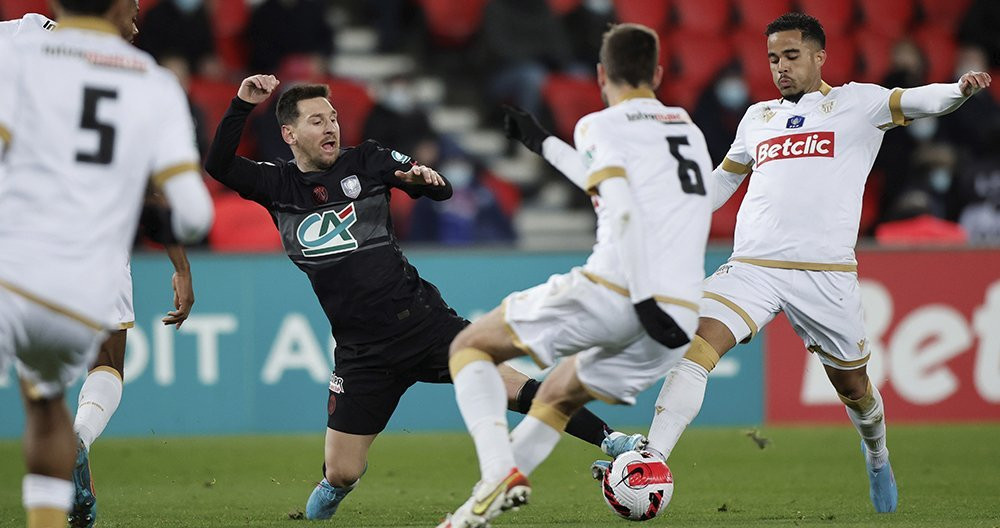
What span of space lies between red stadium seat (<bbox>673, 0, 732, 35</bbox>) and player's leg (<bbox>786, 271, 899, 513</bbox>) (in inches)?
355

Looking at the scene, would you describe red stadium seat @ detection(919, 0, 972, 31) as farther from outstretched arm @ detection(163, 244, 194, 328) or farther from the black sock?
outstretched arm @ detection(163, 244, 194, 328)

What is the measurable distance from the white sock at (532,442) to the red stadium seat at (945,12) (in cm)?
1223

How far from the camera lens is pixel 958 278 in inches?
427

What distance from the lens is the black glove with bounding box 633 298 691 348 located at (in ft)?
15.9

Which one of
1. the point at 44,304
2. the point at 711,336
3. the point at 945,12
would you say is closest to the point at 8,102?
the point at 44,304

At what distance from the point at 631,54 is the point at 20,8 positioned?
1022 centimetres

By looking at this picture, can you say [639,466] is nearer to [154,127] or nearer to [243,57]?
[154,127]

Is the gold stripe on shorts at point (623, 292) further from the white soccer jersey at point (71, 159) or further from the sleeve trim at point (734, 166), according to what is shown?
the sleeve trim at point (734, 166)

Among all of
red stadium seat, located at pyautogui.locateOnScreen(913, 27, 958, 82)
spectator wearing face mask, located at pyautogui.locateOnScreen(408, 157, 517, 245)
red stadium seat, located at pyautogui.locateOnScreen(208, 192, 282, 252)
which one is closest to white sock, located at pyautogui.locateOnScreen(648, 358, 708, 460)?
red stadium seat, located at pyautogui.locateOnScreen(208, 192, 282, 252)

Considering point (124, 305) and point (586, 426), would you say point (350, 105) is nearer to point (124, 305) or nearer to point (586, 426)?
point (124, 305)

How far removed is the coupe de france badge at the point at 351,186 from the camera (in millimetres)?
6555

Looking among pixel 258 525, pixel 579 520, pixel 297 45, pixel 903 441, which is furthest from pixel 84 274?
pixel 297 45

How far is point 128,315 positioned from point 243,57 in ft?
27.0

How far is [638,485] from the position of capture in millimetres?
5984
